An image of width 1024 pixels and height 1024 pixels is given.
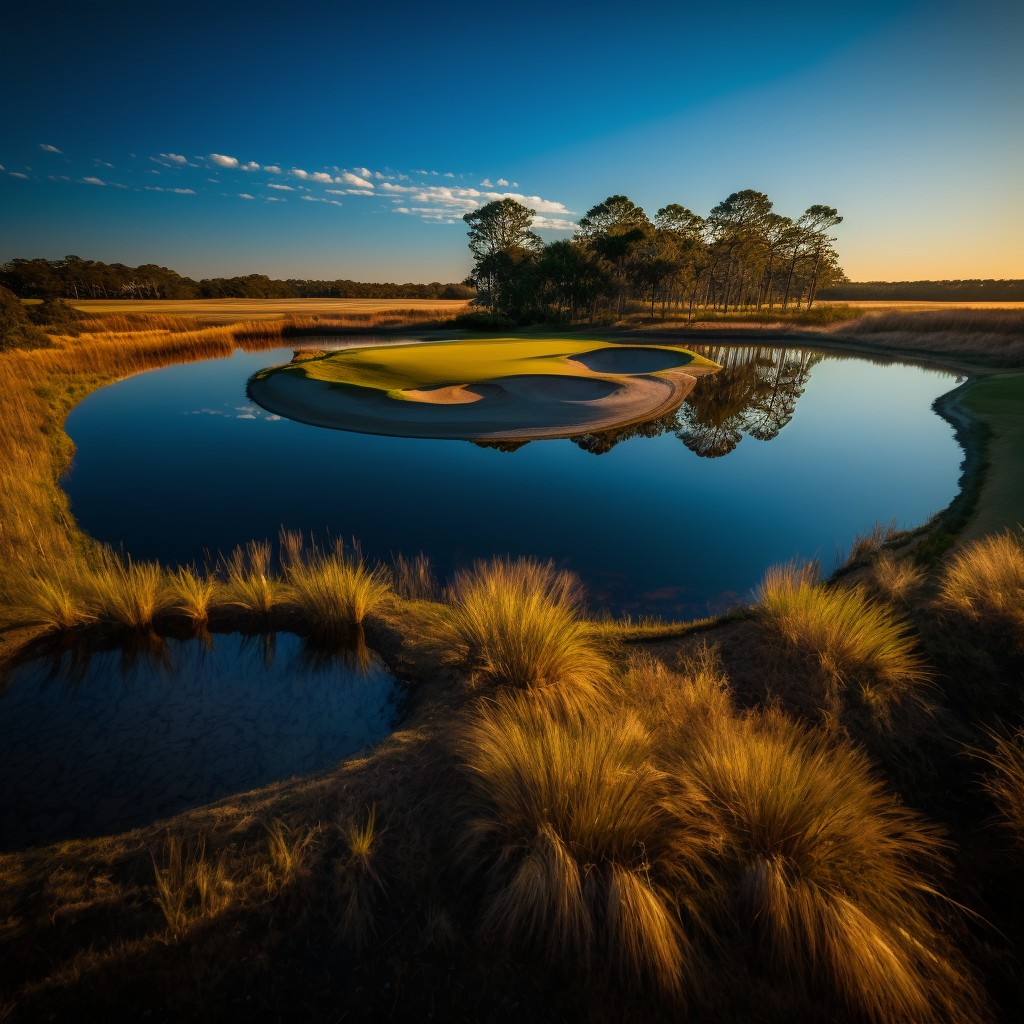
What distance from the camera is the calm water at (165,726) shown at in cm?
295

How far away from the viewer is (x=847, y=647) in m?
3.89

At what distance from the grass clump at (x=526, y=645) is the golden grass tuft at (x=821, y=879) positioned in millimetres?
1162

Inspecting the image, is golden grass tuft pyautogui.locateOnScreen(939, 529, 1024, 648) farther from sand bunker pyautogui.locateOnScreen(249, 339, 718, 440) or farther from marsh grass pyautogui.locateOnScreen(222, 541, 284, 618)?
sand bunker pyautogui.locateOnScreen(249, 339, 718, 440)

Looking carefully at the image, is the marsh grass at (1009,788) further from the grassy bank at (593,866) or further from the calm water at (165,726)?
the calm water at (165,726)

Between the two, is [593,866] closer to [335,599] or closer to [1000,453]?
[335,599]

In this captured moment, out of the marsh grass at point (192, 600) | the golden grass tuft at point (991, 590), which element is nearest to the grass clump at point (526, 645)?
the marsh grass at point (192, 600)

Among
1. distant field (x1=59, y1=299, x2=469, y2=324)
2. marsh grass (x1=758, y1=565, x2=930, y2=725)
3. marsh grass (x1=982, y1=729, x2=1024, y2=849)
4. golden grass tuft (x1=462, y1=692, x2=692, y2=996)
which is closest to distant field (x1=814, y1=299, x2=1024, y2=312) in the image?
distant field (x1=59, y1=299, x2=469, y2=324)

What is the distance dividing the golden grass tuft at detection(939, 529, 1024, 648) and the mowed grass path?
6.47 ft

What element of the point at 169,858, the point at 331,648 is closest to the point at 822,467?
the point at 331,648

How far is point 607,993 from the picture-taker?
1.82m

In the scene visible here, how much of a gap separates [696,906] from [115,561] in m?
7.09

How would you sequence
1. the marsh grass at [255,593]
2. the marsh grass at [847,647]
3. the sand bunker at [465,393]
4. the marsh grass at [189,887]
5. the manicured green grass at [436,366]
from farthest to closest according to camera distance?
the manicured green grass at [436,366] → the sand bunker at [465,393] → the marsh grass at [255,593] → the marsh grass at [847,647] → the marsh grass at [189,887]

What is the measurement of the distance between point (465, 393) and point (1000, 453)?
1345cm

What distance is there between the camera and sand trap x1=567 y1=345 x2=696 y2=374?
2308 cm
